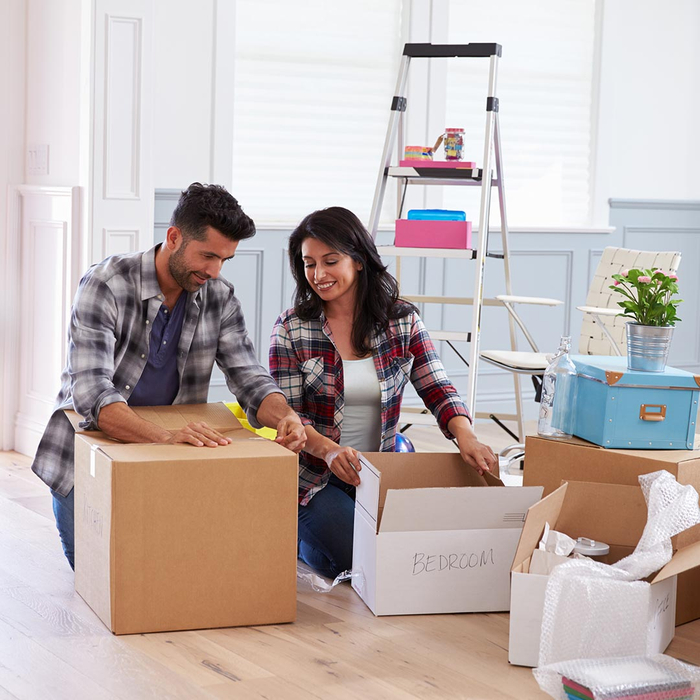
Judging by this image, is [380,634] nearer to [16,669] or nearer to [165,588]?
[165,588]

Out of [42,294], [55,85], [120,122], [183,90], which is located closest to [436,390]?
[120,122]

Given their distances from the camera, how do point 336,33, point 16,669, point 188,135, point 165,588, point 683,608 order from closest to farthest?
point 16,669 < point 165,588 < point 683,608 < point 188,135 < point 336,33

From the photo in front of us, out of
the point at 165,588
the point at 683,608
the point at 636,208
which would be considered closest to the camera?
the point at 165,588

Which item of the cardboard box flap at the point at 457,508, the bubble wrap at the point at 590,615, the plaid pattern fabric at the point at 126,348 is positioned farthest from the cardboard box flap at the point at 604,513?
the plaid pattern fabric at the point at 126,348

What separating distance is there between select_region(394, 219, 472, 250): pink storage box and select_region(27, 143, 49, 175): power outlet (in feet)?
4.62

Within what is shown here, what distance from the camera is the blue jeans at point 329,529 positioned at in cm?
272

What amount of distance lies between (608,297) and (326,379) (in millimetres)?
2000

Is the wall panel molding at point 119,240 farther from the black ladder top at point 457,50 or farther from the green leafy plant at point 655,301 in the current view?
the green leafy plant at point 655,301

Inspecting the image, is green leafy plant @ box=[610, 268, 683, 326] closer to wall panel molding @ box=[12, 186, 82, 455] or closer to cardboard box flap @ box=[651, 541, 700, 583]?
cardboard box flap @ box=[651, 541, 700, 583]

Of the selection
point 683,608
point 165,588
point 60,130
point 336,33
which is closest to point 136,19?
point 60,130

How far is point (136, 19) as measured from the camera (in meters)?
A: 3.82

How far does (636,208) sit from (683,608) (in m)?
3.54

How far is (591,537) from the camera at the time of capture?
2.51m

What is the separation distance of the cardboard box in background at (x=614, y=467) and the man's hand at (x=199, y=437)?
78 cm
